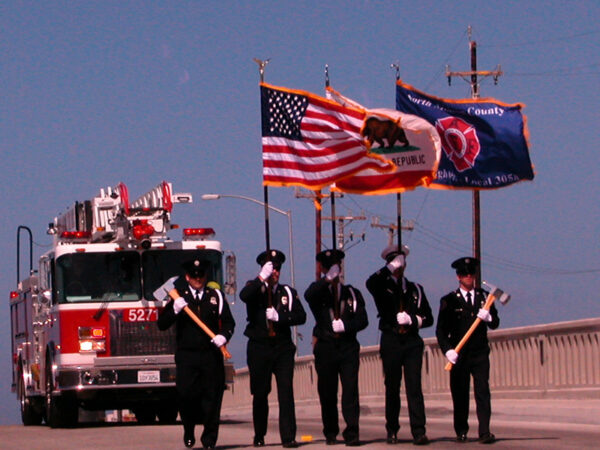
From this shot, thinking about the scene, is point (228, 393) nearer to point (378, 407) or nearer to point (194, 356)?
point (378, 407)

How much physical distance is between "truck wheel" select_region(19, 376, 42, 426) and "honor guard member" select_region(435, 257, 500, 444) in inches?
496

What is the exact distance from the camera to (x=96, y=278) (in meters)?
20.8

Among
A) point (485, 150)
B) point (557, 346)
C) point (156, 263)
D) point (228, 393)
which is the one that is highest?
point (485, 150)

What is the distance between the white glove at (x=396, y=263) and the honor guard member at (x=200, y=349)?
1.73 metres

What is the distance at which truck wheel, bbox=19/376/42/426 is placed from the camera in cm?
2494

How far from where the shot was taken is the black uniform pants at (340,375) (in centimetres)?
1373

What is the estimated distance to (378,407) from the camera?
25.2 meters

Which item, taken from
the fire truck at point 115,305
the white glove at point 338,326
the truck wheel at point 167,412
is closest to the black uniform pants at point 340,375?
the white glove at point 338,326

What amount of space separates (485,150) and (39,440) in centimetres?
718

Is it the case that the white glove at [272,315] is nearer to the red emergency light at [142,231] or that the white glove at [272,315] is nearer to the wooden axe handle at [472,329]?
the wooden axe handle at [472,329]

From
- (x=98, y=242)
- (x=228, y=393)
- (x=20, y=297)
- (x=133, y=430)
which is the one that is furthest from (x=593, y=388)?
(x=228, y=393)

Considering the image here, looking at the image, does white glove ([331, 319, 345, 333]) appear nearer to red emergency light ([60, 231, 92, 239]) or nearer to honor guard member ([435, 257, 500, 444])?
honor guard member ([435, 257, 500, 444])

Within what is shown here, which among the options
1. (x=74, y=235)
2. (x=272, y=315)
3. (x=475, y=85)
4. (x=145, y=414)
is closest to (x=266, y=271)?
(x=272, y=315)

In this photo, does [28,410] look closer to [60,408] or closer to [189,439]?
[60,408]
